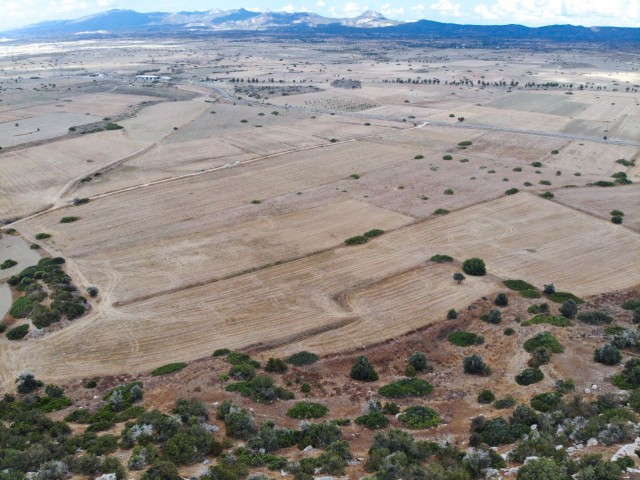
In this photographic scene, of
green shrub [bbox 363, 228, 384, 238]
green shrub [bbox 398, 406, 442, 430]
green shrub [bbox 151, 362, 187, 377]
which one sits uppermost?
green shrub [bbox 363, 228, 384, 238]

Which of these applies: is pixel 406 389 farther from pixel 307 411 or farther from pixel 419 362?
pixel 307 411

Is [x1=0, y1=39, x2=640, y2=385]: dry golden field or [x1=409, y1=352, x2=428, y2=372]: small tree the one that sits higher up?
[x1=0, y1=39, x2=640, y2=385]: dry golden field

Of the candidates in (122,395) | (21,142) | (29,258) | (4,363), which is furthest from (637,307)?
(21,142)

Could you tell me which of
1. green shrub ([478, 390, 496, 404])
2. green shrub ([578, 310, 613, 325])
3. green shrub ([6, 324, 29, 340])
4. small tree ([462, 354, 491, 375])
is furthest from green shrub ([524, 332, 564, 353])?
green shrub ([6, 324, 29, 340])

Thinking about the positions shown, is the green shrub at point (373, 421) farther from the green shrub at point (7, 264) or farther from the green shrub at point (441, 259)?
the green shrub at point (7, 264)

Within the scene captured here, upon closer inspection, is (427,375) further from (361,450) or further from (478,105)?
(478,105)

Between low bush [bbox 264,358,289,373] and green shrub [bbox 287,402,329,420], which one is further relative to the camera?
low bush [bbox 264,358,289,373]

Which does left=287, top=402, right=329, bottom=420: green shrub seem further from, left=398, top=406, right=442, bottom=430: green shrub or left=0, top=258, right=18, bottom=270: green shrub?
left=0, top=258, right=18, bottom=270: green shrub

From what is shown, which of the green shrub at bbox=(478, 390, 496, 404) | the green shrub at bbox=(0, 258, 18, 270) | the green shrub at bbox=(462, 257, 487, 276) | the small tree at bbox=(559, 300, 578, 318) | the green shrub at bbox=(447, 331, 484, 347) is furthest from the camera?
the green shrub at bbox=(0, 258, 18, 270)
